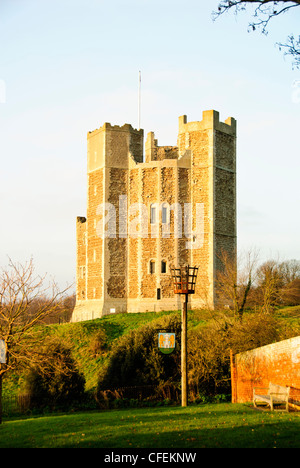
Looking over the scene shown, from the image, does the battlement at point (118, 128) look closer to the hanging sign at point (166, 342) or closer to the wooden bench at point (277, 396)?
the hanging sign at point (166, 342)

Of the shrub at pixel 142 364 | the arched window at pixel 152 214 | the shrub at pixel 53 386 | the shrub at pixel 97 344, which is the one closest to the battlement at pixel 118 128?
the arched window at pixel 152 214

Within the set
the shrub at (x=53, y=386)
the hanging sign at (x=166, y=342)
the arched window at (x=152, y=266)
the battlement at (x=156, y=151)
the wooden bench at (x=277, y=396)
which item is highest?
the battlement at (x=156, y=151)

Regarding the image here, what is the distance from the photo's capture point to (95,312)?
43.0m

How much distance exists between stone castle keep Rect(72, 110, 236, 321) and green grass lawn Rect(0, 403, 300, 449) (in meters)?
25.7

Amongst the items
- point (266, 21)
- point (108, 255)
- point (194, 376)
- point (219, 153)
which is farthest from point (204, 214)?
point (266, 21)

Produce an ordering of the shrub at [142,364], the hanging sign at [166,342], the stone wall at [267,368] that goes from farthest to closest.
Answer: the shrub at [142,364] < the hanging sign at [166,342] < the stone wall at [267,368]

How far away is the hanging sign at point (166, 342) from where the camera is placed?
23.6m

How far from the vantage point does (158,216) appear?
1668 inches

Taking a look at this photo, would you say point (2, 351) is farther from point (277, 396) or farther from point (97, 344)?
point (97, 344)

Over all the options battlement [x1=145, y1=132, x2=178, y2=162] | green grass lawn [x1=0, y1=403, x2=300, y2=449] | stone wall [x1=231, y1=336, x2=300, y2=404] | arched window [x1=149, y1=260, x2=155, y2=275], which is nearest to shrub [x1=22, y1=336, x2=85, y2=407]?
stone wall [x1=231, y1=336, x2=300, y2=404]

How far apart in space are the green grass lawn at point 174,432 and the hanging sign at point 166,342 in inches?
293

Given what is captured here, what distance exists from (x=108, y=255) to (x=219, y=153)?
36.3 feet

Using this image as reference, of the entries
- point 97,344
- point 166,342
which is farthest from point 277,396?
point 97,344
